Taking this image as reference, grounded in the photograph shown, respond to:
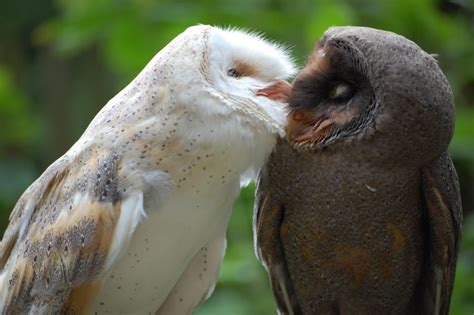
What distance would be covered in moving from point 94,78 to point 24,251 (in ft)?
12.1

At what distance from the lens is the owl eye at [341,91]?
206 cm

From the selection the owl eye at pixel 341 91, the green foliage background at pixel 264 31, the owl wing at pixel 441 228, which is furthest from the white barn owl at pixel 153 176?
the green foliage background at pixel 264 31

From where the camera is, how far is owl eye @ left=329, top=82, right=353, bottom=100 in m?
2.06

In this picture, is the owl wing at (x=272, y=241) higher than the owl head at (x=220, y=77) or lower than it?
lower

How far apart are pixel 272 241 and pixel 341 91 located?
0.38 m

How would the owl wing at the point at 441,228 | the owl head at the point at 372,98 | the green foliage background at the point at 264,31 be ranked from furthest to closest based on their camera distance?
the green foliage background at the point at 264,31 → the owl wing at the point at 441,228 → the owl head at the point at 372,98

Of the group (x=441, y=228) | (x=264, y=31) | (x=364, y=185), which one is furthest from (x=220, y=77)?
(x=264, y=31)

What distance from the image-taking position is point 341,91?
2072 millimetres

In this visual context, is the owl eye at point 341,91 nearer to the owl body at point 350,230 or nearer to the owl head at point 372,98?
the owl head at point 372,98

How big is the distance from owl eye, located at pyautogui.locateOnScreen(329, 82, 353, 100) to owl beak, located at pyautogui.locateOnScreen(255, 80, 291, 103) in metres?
0.09

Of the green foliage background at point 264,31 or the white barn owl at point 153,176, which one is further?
the green foliage background at point 264,31

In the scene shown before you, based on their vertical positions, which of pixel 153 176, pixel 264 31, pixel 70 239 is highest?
pixel 153 176

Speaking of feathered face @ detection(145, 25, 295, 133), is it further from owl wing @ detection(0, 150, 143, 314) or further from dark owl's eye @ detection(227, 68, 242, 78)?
owl wing @ detection(0, 150, 143, 314)

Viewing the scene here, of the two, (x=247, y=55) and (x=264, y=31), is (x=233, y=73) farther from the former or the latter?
(x=264, y=31)
